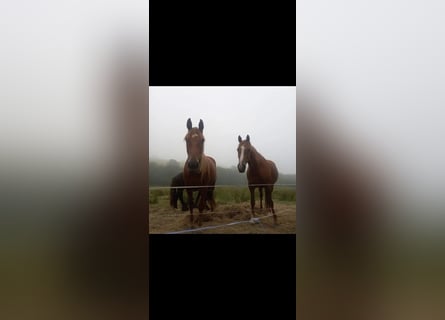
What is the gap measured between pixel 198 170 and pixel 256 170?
29cm

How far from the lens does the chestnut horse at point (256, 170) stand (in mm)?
1691

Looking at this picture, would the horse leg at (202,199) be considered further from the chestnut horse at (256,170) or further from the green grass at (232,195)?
the chestnut horse at (256,170)

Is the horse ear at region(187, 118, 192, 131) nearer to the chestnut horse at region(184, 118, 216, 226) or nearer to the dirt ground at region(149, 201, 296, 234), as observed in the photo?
the chestnut horse at region(184, 118, 216, 226)

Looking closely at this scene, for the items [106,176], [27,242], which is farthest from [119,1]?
[27,242]

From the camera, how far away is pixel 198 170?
5.60 feet

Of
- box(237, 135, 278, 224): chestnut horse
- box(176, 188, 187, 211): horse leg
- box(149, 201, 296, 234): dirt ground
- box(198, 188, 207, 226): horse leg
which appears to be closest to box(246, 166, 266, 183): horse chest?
box(237, 135, 278, 224): chestnut horse

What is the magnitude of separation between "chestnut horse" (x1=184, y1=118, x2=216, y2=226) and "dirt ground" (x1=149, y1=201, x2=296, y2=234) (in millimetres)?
48

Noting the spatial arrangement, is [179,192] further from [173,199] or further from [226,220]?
[226,220]

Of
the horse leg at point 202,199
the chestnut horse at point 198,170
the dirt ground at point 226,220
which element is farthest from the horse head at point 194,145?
the dirt ground at point 226,220

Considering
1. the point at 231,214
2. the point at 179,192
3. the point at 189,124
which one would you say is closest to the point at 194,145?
the point at 189,124

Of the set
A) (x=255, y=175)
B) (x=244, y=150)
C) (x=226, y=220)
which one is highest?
(x=244, y=150)

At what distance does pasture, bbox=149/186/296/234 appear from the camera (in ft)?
5.48

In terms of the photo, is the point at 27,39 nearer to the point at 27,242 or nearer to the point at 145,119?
the point at 145,119

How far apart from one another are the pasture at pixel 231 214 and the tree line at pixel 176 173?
0.03 metres
